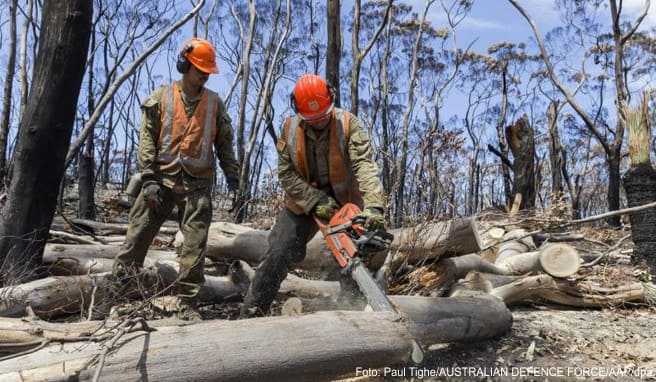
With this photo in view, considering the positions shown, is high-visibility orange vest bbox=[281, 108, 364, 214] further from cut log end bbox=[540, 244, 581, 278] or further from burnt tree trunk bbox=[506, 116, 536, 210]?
burnt tree trunk bbox=[506, 116, 536, 210]

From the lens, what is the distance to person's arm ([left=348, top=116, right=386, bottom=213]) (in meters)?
3.79

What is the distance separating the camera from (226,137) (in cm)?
482

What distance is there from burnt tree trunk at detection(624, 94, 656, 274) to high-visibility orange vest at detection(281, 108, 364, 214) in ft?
13.2

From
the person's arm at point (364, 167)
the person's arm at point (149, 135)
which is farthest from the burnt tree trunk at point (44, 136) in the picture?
the person's arm at point (364, 167)

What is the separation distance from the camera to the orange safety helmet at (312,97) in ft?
12.8

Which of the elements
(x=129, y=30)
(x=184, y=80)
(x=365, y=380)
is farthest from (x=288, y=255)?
(x=129, y=30)

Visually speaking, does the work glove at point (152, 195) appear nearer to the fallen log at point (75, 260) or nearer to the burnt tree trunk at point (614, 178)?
the fallen log at point (75, 260)

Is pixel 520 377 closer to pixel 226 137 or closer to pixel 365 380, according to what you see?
pixel 365 380

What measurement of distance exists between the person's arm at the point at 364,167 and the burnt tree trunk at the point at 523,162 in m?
7.84

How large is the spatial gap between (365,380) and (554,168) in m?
19.5

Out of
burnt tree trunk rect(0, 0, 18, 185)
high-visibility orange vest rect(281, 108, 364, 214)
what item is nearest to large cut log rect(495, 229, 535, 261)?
high-visibility orange vest rect(281, 108, 364, 214)

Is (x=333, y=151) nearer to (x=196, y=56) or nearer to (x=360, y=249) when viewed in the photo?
(x=360, y=249)

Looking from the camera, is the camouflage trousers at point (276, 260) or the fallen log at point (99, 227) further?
the fallen log at point (99, 227)

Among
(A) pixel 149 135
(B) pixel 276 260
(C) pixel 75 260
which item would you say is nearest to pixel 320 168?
(B) pixel 276 260
